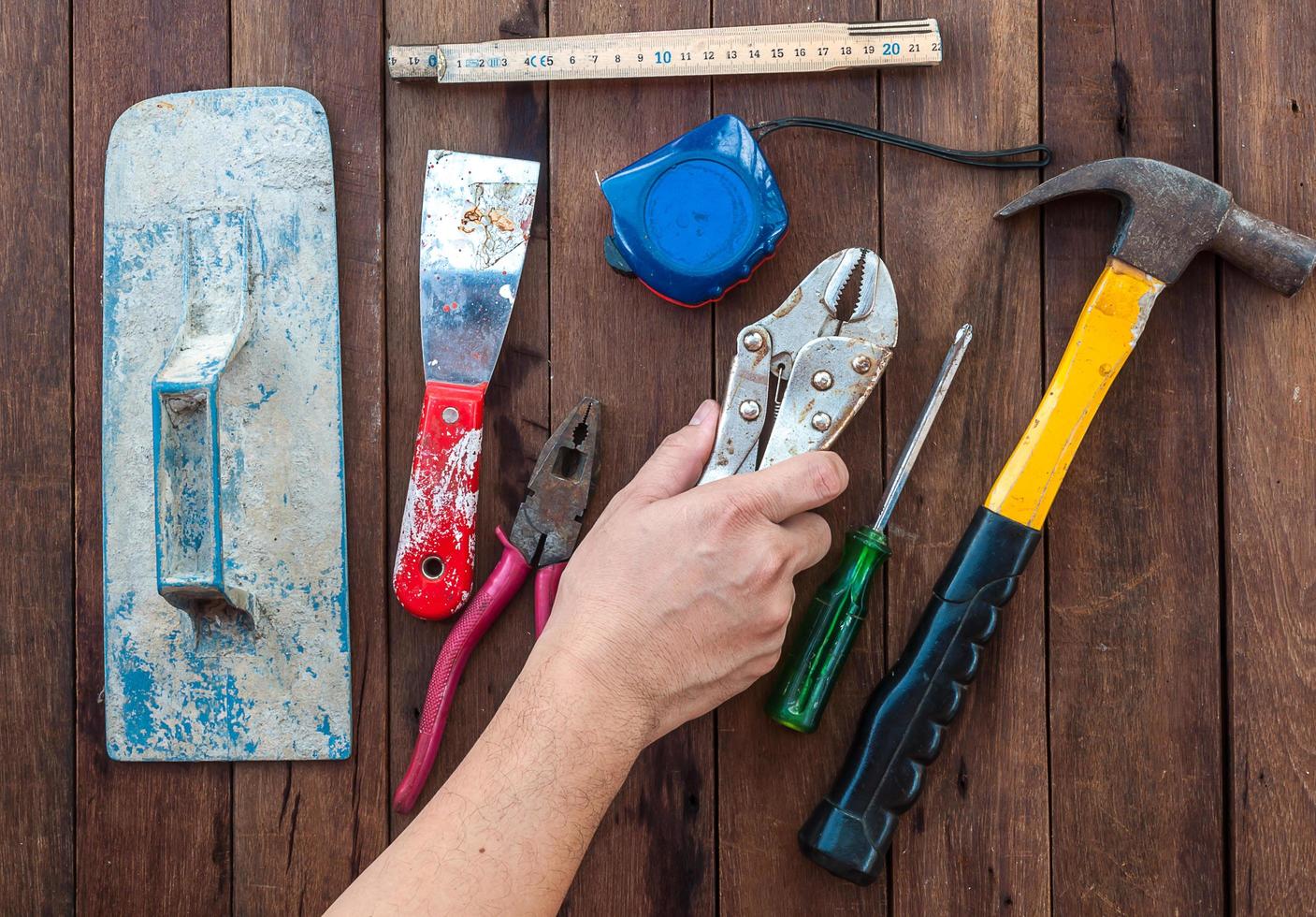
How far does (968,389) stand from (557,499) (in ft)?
1.48

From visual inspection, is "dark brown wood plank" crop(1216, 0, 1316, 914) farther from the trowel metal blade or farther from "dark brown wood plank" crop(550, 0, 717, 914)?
the trowel metal blade

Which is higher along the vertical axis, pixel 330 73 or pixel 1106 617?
pixel 330 73

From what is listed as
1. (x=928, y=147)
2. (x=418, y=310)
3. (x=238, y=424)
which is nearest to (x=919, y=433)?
(x=928, y=147)

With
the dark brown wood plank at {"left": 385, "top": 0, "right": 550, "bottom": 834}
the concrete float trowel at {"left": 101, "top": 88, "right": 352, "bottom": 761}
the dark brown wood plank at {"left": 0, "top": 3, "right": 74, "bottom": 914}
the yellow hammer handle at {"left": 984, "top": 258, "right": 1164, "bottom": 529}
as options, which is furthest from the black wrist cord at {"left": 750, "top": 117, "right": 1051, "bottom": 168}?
the dark brown wood plank at {"left": 0, "top": 3, "right": 74, "bottom": 914}

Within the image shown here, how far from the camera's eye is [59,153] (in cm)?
98

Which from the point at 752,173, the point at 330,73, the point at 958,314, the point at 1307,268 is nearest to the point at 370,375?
the point at 330,73

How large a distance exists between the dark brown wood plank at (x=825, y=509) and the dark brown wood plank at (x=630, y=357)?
0.10 ft

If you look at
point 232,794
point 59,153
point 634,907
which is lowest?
point 634,907

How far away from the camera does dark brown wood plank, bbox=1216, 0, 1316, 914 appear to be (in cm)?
93

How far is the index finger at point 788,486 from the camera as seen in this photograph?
76 centimetres

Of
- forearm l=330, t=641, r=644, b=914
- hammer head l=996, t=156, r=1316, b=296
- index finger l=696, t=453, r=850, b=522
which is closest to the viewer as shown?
forearm l=330, t=641, r=644, b=914

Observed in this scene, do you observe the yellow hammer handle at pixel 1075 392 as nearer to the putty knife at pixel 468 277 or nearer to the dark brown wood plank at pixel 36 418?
the putty knife at pixel 468 277

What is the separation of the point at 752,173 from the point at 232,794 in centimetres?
86

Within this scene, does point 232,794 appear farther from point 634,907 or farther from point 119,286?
point 119,286
